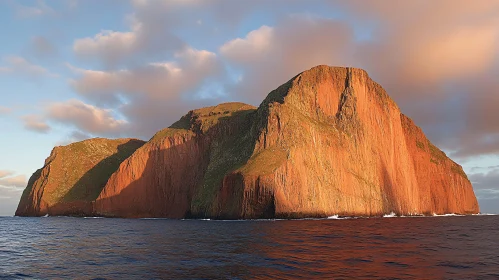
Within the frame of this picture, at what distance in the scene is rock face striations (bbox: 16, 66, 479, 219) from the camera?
287ft

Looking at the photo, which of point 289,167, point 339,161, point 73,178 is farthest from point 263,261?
point 73,178

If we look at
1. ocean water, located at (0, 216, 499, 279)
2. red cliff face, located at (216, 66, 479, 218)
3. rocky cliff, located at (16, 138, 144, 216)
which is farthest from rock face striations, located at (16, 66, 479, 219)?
ocean water, located at (0, 216, 499, 279)

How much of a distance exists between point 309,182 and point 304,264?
69.0m

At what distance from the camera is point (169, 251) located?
92.3 feet

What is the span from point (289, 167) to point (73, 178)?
309 feet

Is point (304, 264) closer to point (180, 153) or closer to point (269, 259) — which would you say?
point (269, 259)

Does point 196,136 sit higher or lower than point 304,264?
higher

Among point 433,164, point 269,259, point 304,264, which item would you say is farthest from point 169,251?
point 433,164

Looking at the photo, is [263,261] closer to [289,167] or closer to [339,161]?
[289,167]

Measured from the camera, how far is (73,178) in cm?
14575

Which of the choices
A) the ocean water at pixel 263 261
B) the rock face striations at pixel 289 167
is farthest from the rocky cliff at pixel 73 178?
the ocean water at pixel 263 261

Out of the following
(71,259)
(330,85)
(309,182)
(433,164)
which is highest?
(330,85)

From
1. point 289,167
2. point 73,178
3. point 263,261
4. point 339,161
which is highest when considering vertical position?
point 339,161

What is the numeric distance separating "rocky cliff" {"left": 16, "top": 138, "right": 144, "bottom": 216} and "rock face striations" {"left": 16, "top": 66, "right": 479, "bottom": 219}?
0.61 meters
